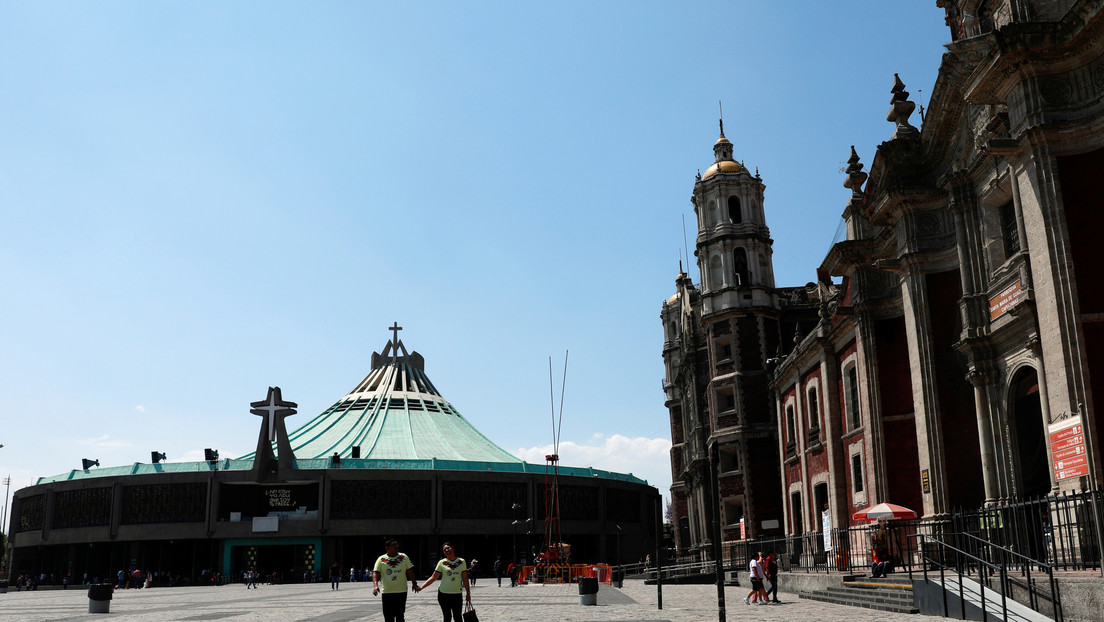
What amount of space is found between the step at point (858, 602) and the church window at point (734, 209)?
85.4 ft

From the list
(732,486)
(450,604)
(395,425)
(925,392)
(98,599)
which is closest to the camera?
(450,604)

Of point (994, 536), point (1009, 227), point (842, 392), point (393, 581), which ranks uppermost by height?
point (1009, 227)

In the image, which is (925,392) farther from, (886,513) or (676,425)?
(676,425)

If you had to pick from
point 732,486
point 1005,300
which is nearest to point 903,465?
point 1005,300

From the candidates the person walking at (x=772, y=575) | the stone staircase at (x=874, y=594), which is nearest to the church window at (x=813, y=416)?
the person walking at (x=772, y=575)

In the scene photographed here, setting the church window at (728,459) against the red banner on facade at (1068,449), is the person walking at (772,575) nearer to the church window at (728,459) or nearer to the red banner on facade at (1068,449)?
the red banner on facade at (1068,449)

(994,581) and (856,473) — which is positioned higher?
(856,473)

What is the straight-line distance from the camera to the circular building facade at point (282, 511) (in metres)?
65.4

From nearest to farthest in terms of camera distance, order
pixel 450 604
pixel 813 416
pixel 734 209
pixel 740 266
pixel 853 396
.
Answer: pixel 450 604, pixel 853 396, pixel 813 416, pixel 740 266, pixel 734 209

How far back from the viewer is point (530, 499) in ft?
230

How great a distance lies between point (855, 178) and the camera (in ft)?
103

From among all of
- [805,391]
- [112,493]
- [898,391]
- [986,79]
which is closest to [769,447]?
[805,391]

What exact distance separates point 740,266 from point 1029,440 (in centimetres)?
2758

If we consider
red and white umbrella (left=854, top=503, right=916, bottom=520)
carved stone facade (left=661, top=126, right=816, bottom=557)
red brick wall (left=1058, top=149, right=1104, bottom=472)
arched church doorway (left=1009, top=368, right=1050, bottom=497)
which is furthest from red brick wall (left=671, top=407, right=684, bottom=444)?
red brick wall (left=1058, top=149, right=1104, bottom=472)
